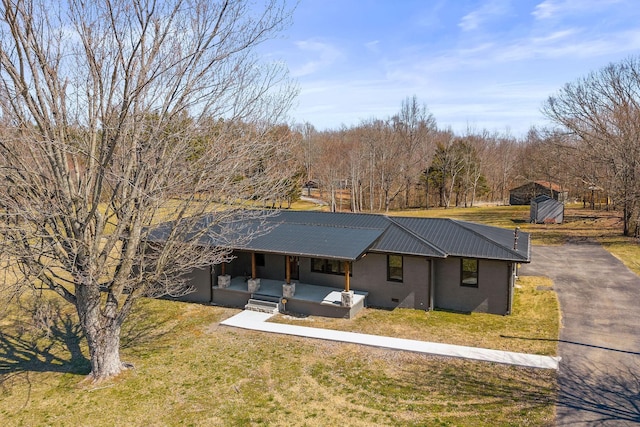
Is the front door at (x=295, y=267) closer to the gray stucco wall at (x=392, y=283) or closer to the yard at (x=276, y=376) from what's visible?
the gray stucco wall at (x=392, y=283)

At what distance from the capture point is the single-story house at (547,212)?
39.3 meters

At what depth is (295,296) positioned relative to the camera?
55.3 feet

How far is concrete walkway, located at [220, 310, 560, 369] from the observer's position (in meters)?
12.1

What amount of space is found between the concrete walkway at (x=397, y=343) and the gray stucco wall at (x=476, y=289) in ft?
11.8

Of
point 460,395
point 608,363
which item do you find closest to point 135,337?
point 460,395

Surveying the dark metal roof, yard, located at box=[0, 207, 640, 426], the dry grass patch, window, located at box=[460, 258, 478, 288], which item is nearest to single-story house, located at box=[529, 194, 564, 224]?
the dark metal roof

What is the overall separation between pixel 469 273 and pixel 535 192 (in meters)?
43.8

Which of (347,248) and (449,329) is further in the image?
(347,248)

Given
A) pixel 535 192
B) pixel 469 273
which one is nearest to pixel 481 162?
pixel 535 192

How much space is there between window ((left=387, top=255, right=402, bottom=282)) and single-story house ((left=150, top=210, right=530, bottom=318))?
39mm

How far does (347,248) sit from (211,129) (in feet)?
23.1

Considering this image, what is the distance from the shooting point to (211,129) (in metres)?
11.6

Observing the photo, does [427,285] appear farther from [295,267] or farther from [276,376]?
[276,376]

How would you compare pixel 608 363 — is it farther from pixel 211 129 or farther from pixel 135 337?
pixel 135 337
